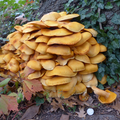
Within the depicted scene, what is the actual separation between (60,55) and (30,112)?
1.41 m

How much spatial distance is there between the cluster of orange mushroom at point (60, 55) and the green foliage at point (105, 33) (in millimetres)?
154

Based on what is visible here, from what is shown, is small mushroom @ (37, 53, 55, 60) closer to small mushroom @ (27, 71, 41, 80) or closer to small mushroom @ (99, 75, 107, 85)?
small mushroom @ (27, 71, 41, 80)

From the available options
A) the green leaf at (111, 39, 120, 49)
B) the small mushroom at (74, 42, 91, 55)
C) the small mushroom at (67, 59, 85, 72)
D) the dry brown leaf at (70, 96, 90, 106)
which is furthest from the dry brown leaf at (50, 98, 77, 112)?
the green leaf at (111, 39, 120, 49)

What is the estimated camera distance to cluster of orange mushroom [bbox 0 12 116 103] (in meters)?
2.09

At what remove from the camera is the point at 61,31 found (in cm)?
205

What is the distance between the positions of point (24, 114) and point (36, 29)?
1.85m

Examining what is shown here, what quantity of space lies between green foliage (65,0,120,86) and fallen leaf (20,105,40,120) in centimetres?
159

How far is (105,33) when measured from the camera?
7.95 ft

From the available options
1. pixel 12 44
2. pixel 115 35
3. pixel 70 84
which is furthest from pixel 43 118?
pixel 115 35

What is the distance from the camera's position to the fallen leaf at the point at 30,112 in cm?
236

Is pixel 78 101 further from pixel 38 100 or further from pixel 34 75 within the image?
pixel 34 75

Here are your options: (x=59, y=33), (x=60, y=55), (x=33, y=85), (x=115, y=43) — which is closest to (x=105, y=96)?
(x=115, y=43)

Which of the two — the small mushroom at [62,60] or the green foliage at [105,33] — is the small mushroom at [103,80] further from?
the small mushroom at [62,60]

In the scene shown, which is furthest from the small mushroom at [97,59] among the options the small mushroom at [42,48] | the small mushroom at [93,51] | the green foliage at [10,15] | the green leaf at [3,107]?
the green foliage at [10,15]
